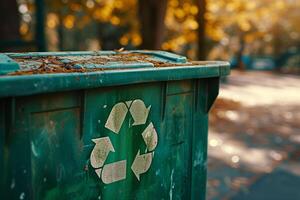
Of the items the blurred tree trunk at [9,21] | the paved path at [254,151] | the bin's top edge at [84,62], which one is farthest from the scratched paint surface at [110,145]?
the blurred tree trunk at [9,21]

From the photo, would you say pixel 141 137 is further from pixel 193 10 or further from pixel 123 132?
pixel 193 10

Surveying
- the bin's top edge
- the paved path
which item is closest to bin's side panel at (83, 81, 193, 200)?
the bin's top edge

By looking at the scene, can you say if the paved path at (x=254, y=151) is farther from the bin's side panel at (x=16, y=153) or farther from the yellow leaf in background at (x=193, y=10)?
the bin's side panel at (x=16, y=153)

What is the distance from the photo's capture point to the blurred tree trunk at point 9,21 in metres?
9.62

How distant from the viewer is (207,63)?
12.2ft

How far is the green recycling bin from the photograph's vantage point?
2396 millimetres

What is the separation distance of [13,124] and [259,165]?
553cm

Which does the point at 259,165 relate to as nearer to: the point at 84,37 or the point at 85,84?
the point at 85,84

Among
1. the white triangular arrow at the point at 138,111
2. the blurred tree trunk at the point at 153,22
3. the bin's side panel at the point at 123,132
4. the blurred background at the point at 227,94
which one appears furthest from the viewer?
the blurred tree trunk at the point at 153,22

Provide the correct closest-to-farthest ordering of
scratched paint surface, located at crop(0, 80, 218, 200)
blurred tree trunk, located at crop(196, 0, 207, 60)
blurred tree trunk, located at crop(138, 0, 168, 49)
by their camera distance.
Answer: scratched paint surface, located at crop(0, 80, 218, 200), blurred tree trunk, located at crop(138, 0, 168, 49), blurred tree trunk, located at crop(196, 0, 207, 60)

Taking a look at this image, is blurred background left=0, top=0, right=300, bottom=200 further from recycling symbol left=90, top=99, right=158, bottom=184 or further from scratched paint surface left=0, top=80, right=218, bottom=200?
recycling symbol left=90, top=99, right=158, bottom=184

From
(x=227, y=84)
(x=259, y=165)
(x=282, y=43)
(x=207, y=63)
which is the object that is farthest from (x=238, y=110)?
(x=282, y=43)

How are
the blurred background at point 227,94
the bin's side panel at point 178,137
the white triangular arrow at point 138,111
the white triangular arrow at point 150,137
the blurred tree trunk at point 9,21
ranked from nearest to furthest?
the white triangular arrow at point 138,111 → the white triangular arrow at point 150,137 → the bin's side panel at point 178,137 → the blurred background at point 227,94 → the blurred tree trunk at point 9,21

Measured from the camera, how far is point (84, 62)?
295 cm
